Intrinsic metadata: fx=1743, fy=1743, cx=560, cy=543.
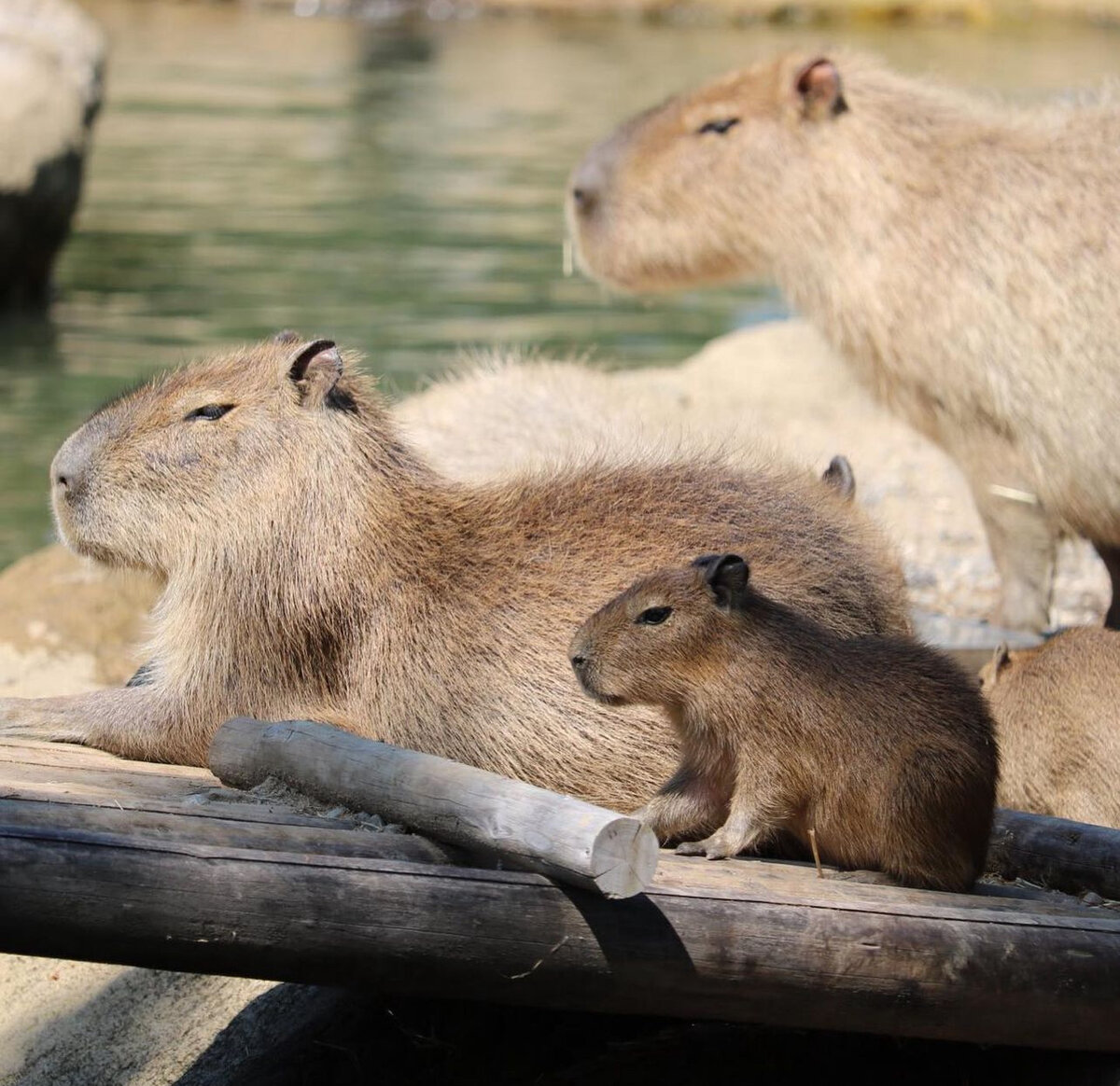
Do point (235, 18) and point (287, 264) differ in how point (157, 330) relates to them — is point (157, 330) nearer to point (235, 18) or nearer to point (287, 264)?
point (287, 264)

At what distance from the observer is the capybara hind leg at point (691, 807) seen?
2895 mm

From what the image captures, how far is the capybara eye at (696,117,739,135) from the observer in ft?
17.3

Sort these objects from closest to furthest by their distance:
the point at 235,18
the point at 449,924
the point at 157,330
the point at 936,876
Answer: the point at 449,924
the point at 936,876
the point at 157,330
the point at 235,18

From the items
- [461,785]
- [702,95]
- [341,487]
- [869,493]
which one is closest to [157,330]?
[869,493]

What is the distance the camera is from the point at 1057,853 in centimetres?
309

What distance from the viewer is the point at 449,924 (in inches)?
100.0

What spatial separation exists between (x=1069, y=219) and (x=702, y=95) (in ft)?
4.11

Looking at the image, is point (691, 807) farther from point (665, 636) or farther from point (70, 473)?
point (70, 473)

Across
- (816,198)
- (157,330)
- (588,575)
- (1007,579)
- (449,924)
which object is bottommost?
(157,330)

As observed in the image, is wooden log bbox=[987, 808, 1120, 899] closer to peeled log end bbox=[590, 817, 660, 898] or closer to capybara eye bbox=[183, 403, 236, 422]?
peeled log end bbox=[590, 817, 660, 898]

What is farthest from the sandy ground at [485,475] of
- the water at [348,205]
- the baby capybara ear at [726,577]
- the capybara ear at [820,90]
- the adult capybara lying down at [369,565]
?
the baby capybara ear at [726,577]

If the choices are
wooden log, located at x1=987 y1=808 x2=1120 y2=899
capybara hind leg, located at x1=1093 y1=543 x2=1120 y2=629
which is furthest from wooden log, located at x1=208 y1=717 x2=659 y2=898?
capybara hind leg, located at x1=1093 y1=543 x2=1120 y2=629

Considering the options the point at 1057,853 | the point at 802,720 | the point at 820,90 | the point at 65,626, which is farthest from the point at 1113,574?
the point at 65,626

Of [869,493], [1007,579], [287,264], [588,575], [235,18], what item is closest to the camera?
[588,575]
